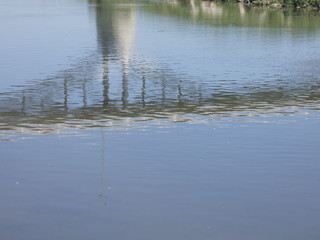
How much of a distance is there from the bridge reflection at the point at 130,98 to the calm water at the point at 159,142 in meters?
0.05

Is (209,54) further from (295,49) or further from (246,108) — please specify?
(246,108)

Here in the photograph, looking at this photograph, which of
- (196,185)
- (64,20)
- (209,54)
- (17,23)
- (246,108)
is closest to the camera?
(196,185)

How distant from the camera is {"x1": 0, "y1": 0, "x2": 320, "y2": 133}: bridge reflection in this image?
1825 cm

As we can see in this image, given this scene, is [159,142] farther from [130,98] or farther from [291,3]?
[291,3]

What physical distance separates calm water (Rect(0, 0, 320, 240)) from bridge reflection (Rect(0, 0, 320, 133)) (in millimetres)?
51

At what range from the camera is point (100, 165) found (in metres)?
13.8

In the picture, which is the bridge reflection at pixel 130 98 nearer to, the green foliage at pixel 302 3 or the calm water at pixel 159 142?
the calm water at pixel 159 142

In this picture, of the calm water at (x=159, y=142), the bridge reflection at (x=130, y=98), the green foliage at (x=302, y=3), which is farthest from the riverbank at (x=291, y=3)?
the bridge reflection at (x=130, y=98)

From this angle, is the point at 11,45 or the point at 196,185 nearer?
the point at 196,185

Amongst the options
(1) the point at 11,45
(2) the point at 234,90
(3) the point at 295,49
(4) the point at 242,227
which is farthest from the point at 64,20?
(4) the point at 242,227

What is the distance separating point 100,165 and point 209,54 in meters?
18.6

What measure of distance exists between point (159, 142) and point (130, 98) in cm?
547

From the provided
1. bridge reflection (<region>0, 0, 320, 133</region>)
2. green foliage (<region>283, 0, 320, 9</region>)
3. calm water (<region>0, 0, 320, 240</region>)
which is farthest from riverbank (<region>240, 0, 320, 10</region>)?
bridge reflection (<region>0, 0, 320, 133</region>)

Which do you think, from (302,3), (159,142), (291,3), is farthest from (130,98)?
(291,3)
